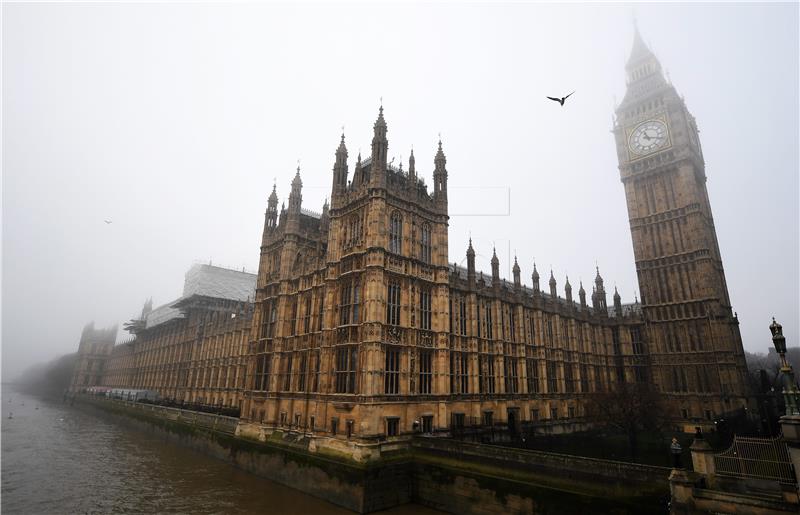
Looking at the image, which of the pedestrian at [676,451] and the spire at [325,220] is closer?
the pedestrian at [676,451]

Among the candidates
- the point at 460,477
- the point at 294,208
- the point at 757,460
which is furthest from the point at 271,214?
the point at 757,460

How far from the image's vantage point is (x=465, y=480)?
26.3 metres

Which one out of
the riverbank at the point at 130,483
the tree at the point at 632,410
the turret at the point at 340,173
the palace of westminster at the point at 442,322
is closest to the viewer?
the riverbank at the point at 130,483

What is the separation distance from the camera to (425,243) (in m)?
39.0

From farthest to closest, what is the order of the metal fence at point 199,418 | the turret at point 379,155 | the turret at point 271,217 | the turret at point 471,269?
the turret at point 271,217, the metal fence at point 199,418, the turret at point 471,269, the turret at point 379,155

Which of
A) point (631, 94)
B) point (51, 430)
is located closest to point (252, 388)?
point (51, 430)

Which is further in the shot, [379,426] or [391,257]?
[391,257]

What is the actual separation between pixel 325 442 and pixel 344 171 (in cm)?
2488

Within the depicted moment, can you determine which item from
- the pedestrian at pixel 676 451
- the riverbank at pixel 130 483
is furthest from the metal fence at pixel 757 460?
the riverbank at pixel 130 483

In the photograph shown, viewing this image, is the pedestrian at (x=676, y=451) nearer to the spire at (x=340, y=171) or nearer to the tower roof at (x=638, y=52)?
the spire at (x=340, y=171)

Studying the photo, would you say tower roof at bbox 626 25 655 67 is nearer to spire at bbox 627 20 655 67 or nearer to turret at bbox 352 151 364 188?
spire at bbox 627 20 655 67

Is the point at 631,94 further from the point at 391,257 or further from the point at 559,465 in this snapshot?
the point at 559,465

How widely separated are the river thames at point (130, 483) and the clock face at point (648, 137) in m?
69.5

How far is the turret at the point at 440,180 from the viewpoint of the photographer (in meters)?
40.7
